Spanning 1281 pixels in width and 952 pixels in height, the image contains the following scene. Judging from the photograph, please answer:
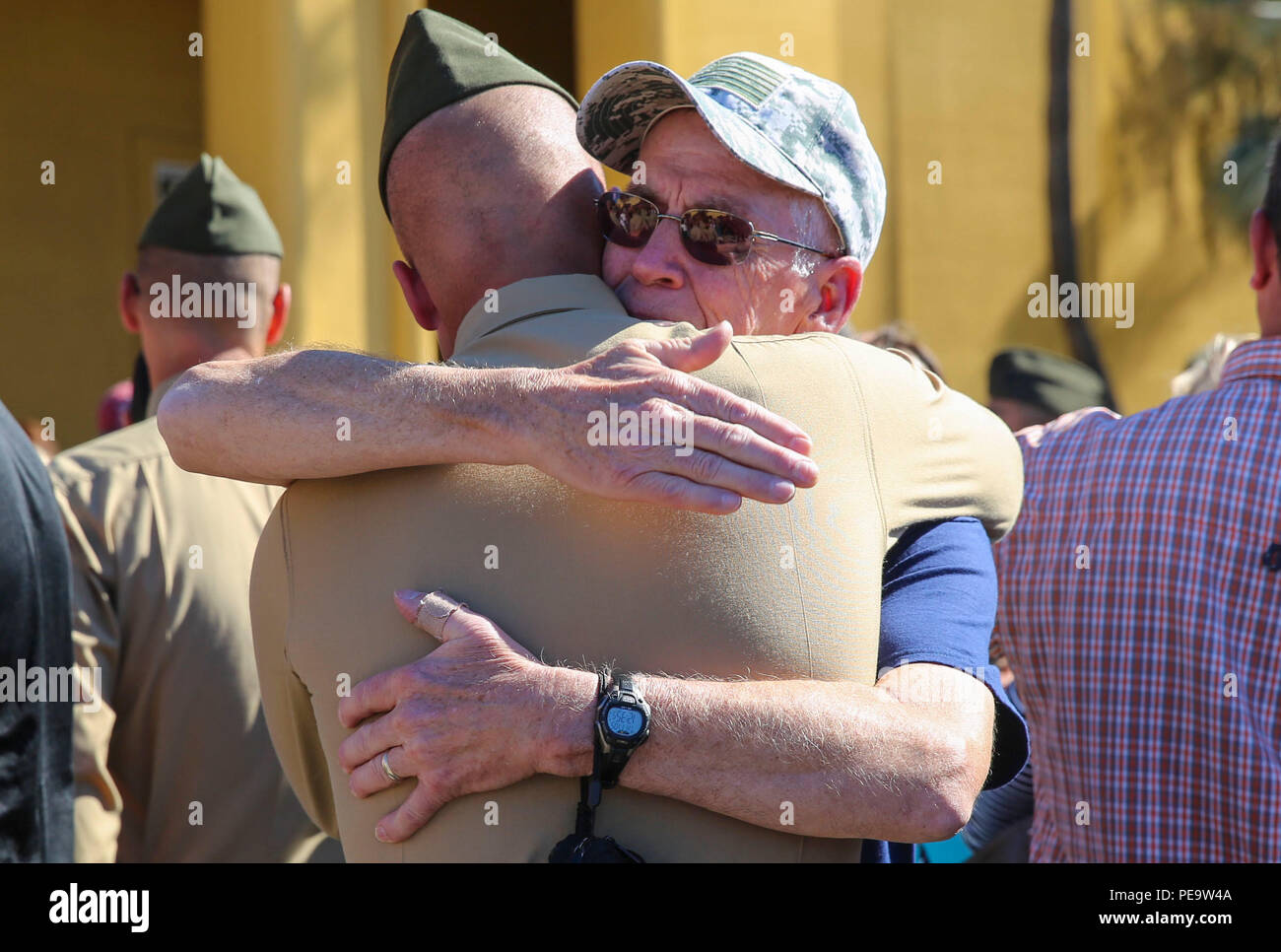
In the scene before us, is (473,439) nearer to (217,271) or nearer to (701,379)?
(701,379)

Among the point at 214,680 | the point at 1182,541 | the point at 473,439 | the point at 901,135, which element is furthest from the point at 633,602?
the point at 901,135

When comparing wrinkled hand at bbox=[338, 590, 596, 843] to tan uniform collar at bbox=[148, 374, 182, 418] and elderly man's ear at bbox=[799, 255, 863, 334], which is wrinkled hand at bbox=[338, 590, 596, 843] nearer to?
elderly man's ear at bbox=[799, 255, 863, 334]

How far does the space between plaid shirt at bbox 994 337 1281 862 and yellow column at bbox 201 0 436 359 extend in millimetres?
4172

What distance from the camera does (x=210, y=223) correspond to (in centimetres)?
397

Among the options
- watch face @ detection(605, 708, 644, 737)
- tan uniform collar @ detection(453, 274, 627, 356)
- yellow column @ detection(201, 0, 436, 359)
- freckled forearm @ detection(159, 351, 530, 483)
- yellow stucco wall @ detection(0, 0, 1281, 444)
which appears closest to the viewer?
watch face @ detection(605, 708, 644, 737)

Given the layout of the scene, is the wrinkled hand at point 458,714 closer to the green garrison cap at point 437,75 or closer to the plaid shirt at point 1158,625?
the green garrison cap at point 437,75

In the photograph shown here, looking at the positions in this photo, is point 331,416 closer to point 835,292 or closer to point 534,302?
point 534,302

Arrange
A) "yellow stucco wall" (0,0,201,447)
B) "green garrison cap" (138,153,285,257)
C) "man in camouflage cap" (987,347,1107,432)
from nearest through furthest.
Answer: "green garrison cap" (138,153,285,257) → "man in camouflage cap" (987,347,1107,432) → "yellow stucco wall" (0,0,201,447)

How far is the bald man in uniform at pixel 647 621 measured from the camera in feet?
5.43

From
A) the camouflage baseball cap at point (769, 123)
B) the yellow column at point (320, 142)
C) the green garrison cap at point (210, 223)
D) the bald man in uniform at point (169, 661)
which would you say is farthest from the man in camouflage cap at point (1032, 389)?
the camouflage baseball cap at point (769, 123)

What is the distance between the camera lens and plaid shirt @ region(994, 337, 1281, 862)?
2631mm

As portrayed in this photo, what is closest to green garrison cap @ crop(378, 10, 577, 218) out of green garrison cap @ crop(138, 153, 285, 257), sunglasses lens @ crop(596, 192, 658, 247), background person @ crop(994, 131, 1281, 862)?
sunglasses lens @ crop(596, 192, 658, 247)

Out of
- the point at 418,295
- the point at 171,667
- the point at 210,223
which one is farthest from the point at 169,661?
the point at 210,223

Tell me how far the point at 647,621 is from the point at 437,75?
1054 mm
